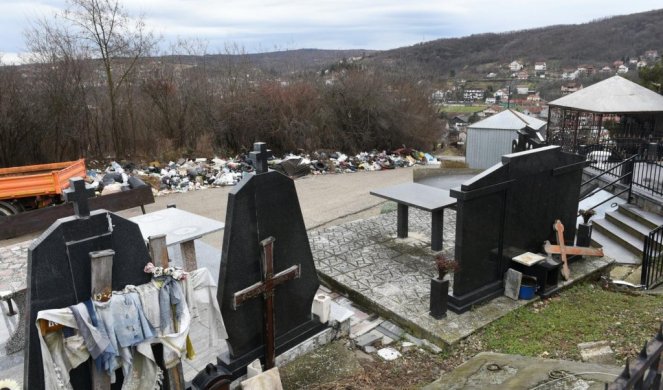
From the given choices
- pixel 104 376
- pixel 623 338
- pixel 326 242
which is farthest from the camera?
pixel 326 242

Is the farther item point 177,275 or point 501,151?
point 501,151

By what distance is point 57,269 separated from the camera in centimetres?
316

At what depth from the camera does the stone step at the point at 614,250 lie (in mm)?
7873

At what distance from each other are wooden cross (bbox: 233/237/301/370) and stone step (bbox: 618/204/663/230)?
742 centimetres

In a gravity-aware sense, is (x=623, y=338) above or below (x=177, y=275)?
below

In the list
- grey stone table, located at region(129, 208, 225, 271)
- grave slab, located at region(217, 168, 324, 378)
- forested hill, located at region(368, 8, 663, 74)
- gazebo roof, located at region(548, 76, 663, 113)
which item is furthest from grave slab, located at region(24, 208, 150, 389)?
forested hill, located at region(368, 8, 663, 74)

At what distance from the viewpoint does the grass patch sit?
5172 millimetres

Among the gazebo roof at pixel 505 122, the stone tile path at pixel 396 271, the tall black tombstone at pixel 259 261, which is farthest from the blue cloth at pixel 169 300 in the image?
the gazebo roof at pixel 505 122

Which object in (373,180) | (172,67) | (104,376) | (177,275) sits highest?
(172,67)

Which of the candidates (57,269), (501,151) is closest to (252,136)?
(501,151)

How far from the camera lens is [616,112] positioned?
13.4 metres

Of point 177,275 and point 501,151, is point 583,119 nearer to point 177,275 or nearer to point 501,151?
point 501,151

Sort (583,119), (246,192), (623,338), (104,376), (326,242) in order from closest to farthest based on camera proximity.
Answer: (104,376) < (246,192) < (623,338) < (326,242) < (583,119)

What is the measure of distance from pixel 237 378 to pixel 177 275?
1.64 meters
